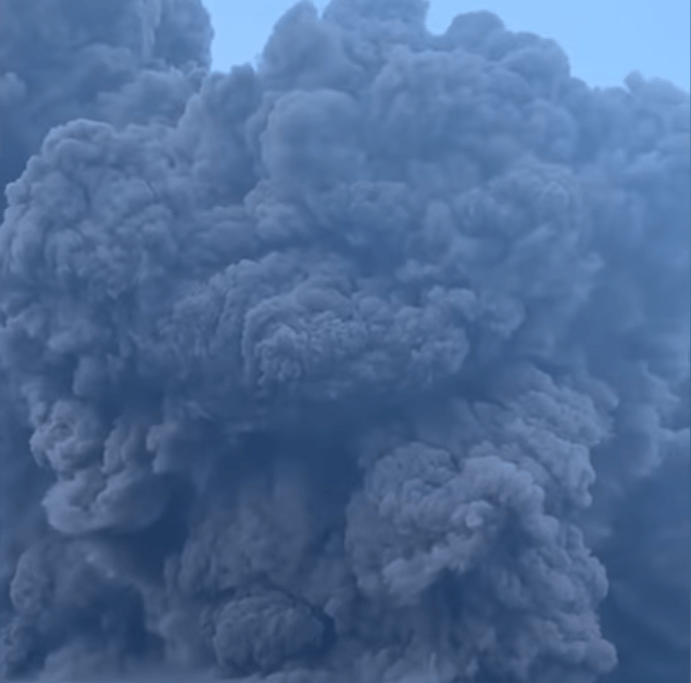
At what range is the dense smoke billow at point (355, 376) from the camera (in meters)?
14.7

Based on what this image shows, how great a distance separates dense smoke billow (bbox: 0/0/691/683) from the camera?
14.7m

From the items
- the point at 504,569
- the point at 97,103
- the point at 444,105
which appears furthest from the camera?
the point at 97,103

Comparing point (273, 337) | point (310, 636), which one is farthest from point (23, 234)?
point (310, 636)

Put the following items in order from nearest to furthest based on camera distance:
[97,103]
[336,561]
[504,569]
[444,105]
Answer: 1. [504,569]
2. [336,561]
3. [444,105]
4. [97,103]

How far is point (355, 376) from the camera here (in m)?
15.0

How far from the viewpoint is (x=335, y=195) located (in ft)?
52.4

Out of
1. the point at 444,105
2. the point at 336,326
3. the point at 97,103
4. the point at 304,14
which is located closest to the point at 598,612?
the point at 336,326

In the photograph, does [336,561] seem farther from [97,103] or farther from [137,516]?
[97,103]

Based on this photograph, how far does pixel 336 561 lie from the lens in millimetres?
15227

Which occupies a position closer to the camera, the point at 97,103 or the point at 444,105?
the point at 444,105

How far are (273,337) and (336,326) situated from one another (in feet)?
2.42

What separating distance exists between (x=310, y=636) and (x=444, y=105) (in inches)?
247

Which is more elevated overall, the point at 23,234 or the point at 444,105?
the point at 444,105

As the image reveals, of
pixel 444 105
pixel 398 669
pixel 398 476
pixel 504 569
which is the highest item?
pixel 444 105
